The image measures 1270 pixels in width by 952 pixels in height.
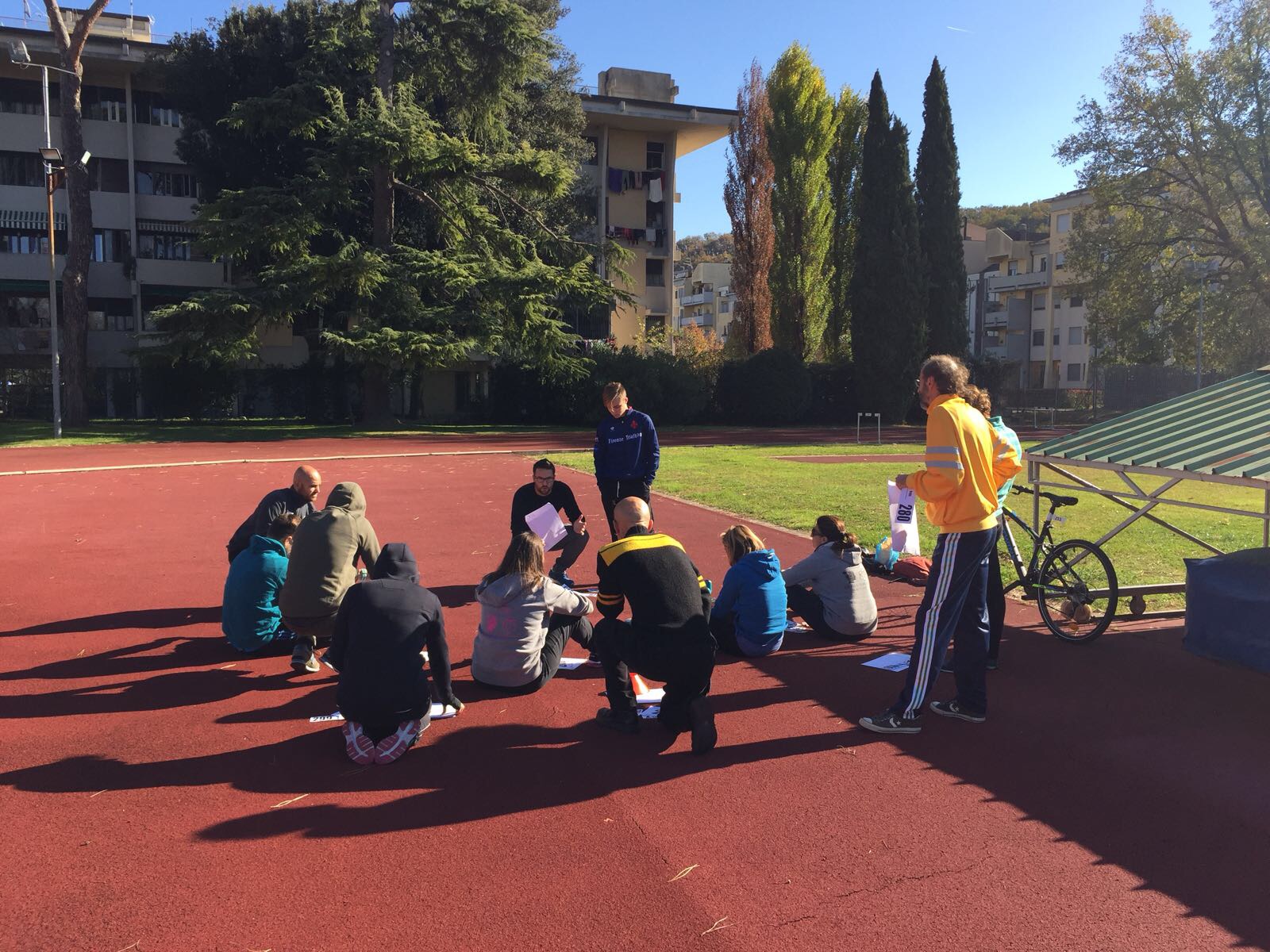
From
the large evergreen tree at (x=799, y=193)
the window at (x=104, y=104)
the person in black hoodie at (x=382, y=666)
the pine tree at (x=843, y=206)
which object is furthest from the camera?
the pine tree at (x=843, y=206)

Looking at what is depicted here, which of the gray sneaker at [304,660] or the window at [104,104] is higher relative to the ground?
the window at [104,104]

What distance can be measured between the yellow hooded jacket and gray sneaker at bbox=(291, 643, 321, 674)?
4.20 metres

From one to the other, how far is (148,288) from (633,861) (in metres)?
48.4

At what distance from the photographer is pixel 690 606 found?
17.9 ft

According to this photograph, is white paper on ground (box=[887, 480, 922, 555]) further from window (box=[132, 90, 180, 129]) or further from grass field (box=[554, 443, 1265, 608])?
window (box=[132, 90, 180, 129])

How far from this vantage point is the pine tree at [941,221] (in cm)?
4700

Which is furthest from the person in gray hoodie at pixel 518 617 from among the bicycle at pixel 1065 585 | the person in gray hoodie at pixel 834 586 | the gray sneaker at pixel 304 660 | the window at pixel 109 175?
the window at pixel 109 175

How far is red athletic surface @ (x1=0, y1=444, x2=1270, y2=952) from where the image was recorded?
3.75m

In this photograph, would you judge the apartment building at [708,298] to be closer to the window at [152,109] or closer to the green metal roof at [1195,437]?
the window at [152,109]

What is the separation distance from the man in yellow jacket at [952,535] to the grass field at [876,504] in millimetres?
4433

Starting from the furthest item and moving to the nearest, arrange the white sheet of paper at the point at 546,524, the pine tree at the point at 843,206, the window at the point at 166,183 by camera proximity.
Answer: the pine tree at the point at 843,206
the window at the point at 166,183
the white sheet of paper at the point at 546,524

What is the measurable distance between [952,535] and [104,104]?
50897 millimetres

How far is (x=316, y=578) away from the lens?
673 centimetres

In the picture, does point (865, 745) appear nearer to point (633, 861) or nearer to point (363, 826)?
point (633, 861)
